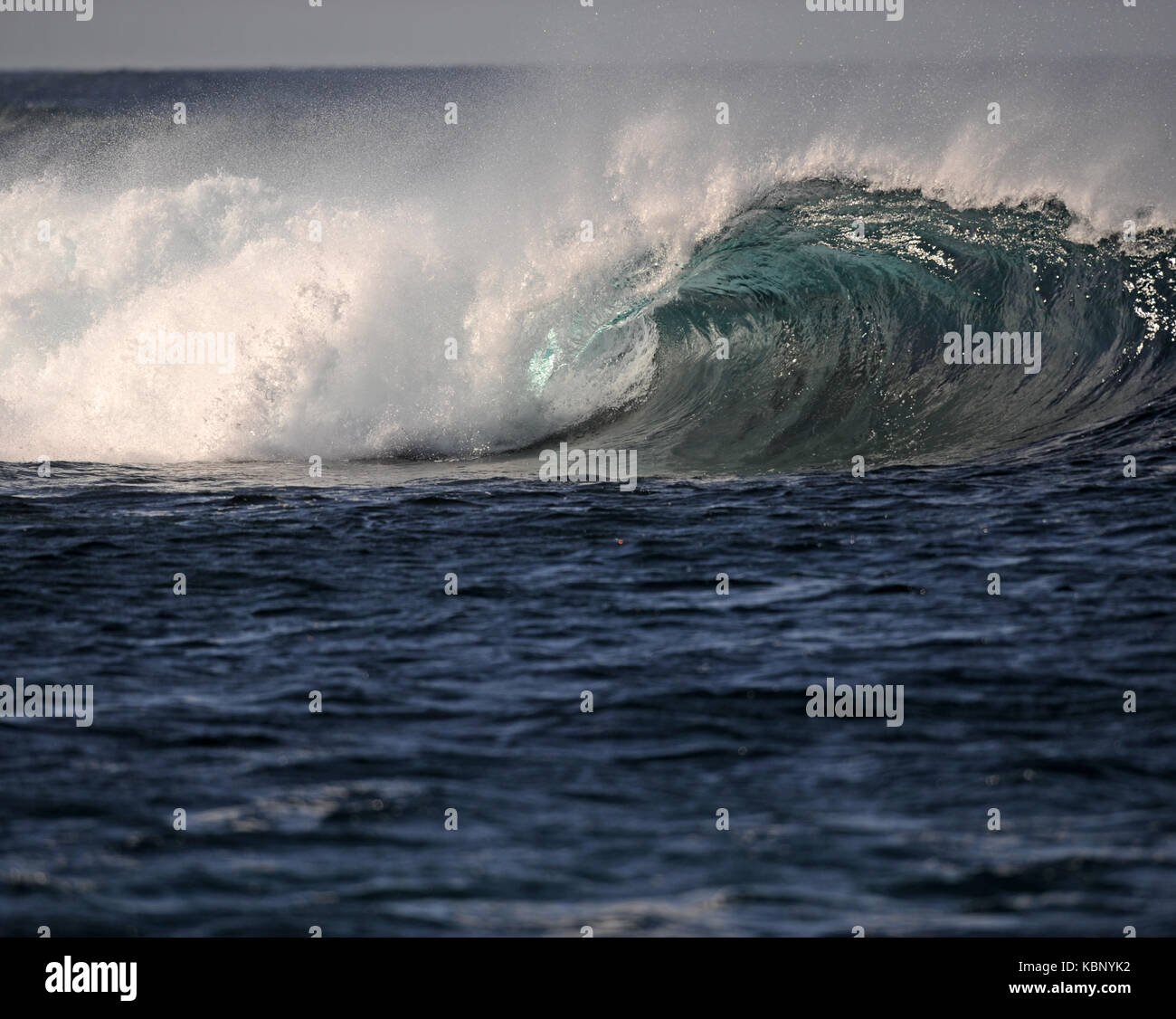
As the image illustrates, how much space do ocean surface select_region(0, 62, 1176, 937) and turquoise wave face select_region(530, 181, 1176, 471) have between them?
7 centimetres

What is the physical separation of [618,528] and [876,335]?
7715mm

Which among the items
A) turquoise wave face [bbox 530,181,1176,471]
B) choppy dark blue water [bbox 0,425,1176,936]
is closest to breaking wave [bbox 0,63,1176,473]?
turquoise wave face [bbox 530,181,1176,471]

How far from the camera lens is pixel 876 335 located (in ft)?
59.3

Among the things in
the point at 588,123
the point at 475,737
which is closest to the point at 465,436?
the point at 588,123

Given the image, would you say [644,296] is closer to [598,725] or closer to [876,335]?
[876,335]

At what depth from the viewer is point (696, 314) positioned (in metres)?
19.3

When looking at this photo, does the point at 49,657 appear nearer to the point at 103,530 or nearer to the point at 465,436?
the point at 103,530

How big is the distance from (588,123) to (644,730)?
16672mm

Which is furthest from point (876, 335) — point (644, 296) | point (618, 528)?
point (618, 528)

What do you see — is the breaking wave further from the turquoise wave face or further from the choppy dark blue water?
the choppy dark blue water

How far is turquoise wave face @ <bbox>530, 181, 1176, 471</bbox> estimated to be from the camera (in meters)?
16.0

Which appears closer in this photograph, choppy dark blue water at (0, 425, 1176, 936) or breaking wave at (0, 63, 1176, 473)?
choppy dark blue water at (0, 425, 1176, 936)

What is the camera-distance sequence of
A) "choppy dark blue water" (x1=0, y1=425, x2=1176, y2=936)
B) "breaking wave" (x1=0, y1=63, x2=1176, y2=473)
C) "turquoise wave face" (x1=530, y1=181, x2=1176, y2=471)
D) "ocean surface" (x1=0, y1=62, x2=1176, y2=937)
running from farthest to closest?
"breaking wave" (x1=0, y1=63, x2=1176, y2=473) < "turquoise wave face" (x1=530, y1=181, x2=1176, y2=471) < "ocean surface" (x1=0, y1=62, x2=1176, y2=937) < "choppy dark blue water" (x1=0, y1=425, x2=1176, y2=936)

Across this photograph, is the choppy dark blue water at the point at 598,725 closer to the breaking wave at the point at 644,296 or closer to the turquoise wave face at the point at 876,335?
the turquoise wave face at the point at 876,335
